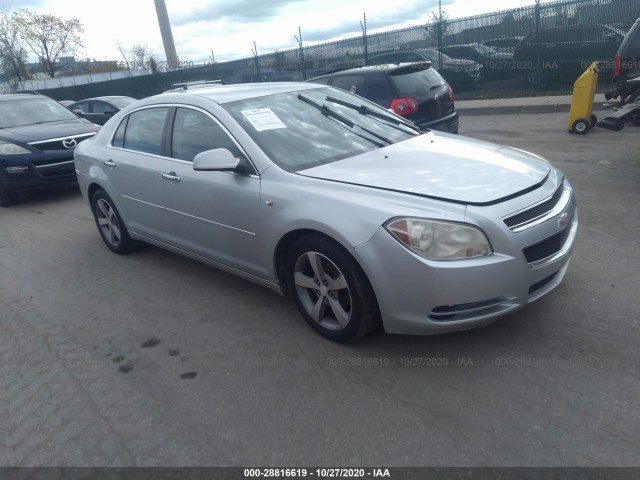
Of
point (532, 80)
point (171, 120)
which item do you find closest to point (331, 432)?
point (171, 120)

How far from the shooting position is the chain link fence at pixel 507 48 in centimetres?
1454

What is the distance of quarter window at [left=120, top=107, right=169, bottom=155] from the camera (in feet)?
15.2

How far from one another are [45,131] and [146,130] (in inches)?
188

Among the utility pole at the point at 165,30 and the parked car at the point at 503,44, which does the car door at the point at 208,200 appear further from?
the utility pole at the point at 165,30

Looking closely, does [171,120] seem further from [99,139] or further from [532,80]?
[532,80]

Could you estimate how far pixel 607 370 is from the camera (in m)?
2.96

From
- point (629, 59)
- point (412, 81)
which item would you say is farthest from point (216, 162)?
point (629, 59)

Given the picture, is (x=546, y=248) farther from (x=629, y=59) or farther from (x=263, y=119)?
(x=629, y=59)

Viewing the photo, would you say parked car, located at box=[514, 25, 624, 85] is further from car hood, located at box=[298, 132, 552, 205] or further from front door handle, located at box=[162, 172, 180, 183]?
front door handle, located at box=[162, 172, 180, 183]

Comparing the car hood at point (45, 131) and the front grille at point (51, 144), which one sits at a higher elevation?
the car hood at point (45, 131)

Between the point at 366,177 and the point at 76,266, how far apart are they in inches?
139

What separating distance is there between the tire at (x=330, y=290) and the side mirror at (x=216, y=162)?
2.37 feet

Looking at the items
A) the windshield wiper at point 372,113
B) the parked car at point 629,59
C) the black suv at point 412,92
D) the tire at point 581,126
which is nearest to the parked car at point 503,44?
the parked car at point 629,59

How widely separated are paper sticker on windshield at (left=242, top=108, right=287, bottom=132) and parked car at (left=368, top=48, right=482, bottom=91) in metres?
13.9
